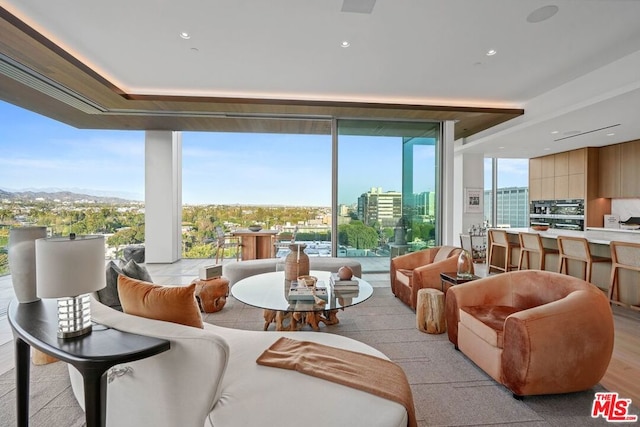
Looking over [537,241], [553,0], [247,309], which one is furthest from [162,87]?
[537,241]

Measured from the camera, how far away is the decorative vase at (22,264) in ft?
5.51

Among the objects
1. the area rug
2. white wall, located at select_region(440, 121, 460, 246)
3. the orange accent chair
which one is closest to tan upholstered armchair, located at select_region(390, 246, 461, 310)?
the orange accent chair

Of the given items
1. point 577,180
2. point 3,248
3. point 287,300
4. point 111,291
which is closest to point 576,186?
point 577,180

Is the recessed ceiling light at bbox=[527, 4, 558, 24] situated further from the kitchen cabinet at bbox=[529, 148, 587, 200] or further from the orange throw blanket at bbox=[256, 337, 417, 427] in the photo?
the kitchen cabinet at bbox=[529, 148, 587, 200]

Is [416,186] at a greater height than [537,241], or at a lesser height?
greater

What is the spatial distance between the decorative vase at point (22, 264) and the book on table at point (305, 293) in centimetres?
171

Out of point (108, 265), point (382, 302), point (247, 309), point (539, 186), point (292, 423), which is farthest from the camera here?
point (539, 186)

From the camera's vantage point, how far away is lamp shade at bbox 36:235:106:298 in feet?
4.18

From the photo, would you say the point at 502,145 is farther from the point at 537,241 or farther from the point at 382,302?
the point at 382,302

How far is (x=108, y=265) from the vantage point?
7.77 feet

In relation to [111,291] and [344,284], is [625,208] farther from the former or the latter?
[111,291]

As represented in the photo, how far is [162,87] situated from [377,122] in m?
3.69

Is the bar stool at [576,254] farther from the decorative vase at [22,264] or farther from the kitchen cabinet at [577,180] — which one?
the decorative vase at [22,264]

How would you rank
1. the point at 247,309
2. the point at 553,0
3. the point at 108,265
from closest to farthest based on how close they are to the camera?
the point at 108,265 < the point at 553,0 < the point at 247,309
